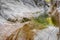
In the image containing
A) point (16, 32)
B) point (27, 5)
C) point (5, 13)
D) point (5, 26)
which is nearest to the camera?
point (16, 32)

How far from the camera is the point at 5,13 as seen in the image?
295 inches

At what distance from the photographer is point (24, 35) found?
520 centimetres

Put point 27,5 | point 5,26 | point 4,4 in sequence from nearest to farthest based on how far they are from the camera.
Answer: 1. point 5,26
2. point 4,4
3. point 27,5

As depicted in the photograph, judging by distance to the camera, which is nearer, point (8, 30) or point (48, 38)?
point (48, 38)

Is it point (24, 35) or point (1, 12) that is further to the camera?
point (1, 12)

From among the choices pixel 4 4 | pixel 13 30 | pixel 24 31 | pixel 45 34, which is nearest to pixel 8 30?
pixel 13 30

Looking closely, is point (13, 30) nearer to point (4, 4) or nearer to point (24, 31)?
point (24, 31)

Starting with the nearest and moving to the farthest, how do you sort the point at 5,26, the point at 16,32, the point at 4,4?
the point at 16,32 < the point at 5,26 < the point at 4,4

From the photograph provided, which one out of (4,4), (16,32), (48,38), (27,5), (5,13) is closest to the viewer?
(48,38)

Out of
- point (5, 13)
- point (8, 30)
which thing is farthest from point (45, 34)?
point (5, 13)

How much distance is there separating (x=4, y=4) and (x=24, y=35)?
3.48 m

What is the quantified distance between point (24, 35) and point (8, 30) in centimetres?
70

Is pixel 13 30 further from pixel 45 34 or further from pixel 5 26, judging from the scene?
pixel 45 34

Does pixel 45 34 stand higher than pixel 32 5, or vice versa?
pixel 45 34
